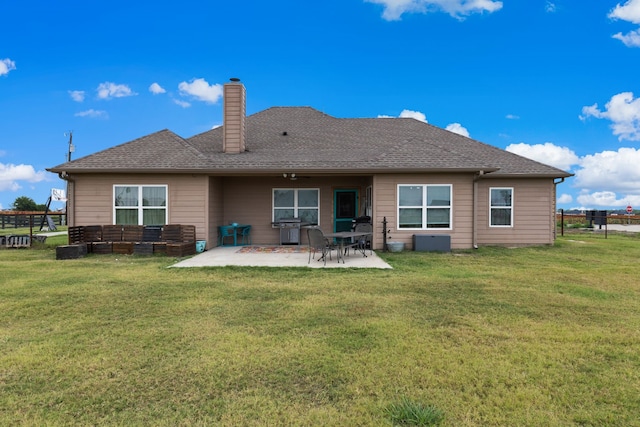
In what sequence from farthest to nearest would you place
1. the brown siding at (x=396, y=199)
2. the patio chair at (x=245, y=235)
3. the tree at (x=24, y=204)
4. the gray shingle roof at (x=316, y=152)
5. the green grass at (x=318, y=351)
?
the tree at (x=24, y=204)
the patio chair at (x=245, y=235)
the brown siding at (x=396, y=199)
the gray shingle roof at (x=316, y=152)
the green grass at (x=318, y=351)

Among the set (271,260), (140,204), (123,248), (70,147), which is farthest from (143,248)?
(70,147)

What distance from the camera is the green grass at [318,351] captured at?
93.0 inches

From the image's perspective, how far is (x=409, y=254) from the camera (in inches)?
384

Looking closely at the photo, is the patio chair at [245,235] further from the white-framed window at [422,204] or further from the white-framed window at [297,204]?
the white-framed window at [422,204]

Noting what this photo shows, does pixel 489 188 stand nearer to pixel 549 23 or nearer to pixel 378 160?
pixel 378 160

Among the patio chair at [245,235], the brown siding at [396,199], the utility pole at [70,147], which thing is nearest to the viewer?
the brown siding at [396,199]

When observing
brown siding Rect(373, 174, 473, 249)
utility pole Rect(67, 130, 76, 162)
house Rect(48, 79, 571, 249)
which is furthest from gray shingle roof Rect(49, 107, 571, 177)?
utility pole Rect(67, 130, 76, 162)

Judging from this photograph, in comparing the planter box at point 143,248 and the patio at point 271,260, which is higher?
the planter box at point 143,248

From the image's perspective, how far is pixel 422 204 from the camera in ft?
34.6

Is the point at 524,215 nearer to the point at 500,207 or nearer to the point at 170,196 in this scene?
the point at 500,207

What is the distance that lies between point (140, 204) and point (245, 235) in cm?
355

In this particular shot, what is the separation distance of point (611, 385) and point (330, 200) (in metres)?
10.3

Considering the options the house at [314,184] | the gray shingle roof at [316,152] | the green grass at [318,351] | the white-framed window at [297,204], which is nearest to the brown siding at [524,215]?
the house at [314,184]

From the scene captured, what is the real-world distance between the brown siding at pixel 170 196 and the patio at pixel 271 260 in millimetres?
1284
